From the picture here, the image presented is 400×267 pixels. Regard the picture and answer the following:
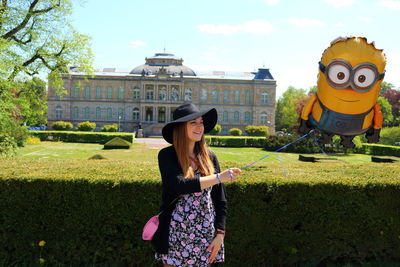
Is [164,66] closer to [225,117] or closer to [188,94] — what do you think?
[188,94]

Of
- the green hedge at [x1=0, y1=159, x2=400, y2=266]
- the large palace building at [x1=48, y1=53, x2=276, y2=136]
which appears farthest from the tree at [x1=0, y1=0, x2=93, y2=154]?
the large palace building at [x1=48, y1=53, x2=276, y2=136]

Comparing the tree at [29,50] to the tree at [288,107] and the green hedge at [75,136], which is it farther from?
the tree at [288,107]

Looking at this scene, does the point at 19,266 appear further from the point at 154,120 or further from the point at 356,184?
the point at 154,120

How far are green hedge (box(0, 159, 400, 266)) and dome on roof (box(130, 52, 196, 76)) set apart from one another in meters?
47.7

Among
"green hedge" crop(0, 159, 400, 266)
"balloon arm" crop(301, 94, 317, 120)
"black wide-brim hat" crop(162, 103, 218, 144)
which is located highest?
"balloon arm" crop(301, 94, 317, 120)

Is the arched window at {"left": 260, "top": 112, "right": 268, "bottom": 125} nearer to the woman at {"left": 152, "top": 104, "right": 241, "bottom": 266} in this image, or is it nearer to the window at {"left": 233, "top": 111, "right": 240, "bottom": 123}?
the window at {"left": 233, "top": 111, "right": 240, "bottom": 123}

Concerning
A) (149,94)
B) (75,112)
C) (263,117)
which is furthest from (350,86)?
(75,112)

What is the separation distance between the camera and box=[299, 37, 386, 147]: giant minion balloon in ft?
14.3

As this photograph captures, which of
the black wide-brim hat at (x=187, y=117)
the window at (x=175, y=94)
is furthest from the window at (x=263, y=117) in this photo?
the black wide-brim hat at (x=187, y=117)

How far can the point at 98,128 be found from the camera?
5000cm

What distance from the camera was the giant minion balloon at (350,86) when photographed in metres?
4.36

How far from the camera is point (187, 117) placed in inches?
108

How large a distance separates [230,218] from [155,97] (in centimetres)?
4768

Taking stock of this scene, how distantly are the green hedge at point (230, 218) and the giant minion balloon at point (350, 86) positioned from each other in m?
0.75
